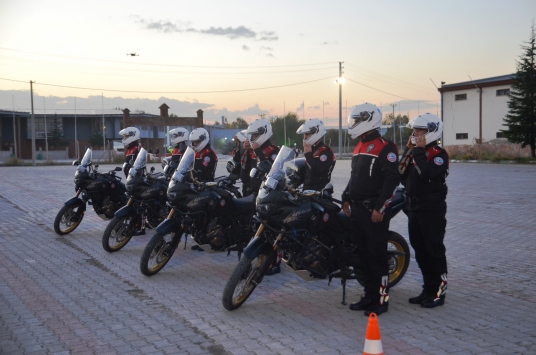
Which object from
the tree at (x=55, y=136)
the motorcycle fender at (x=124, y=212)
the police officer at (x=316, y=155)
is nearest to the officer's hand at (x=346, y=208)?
the police officer at (x=316, y=155)

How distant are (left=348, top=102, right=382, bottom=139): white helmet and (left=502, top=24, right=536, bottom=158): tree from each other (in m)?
44.4

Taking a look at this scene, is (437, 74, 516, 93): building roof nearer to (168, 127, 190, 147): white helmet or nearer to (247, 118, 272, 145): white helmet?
(168, 127, 190, 147): white helmet

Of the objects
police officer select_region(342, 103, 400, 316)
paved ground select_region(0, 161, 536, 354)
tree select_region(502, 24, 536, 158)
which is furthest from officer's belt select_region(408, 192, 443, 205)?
tree select_region(502, 24, 536, 158)

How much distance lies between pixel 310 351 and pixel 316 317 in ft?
3.13

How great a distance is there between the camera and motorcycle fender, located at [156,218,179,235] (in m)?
7.51

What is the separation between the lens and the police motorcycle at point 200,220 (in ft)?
25.1

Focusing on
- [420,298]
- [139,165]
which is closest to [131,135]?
[139,165]

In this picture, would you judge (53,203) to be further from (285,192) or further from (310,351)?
(310,351)

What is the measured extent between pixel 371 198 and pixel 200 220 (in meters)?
2.66

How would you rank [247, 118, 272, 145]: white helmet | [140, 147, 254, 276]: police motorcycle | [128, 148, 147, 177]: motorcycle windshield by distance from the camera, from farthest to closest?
1. [128, 148, 147, 177]: motorcycle windshield
2. [247, 118, 272, 145]: white helmet
3. [140, 147, 254, 276]: police motorcycle

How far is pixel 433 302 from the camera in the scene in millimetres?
6141

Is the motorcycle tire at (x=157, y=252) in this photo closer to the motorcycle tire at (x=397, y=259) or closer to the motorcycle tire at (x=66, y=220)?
the motorcycle tire at (x=397, y=259)

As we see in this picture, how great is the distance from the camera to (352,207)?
609cm

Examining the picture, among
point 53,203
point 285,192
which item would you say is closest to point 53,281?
point 285,192
